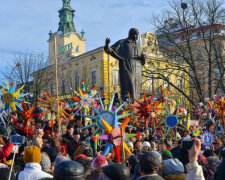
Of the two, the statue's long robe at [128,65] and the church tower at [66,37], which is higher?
the church tower at [66,37]

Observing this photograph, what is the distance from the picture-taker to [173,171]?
13.6ft

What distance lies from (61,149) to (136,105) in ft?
13.0

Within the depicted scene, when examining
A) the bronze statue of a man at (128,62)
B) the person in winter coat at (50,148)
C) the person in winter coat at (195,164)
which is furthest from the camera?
the bronze statue of a man at (128,62)

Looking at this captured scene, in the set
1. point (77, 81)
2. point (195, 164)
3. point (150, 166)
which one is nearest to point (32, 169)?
point (150, 166)

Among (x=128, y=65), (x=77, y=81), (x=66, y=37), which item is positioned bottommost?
(x=128, y=65)

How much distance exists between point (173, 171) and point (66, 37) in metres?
65.6

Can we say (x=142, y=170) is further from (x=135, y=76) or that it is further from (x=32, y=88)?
(x=32, y=88)

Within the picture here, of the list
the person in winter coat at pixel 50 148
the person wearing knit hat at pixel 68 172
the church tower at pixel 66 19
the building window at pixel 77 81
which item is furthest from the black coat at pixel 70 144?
the church tower at pixel 66 19

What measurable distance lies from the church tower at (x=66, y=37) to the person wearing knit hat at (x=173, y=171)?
52737mm

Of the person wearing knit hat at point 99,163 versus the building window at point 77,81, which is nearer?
the person wearing knit hat at point 99,163

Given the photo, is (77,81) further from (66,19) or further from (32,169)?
(66,19)

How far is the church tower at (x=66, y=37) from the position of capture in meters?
62.2

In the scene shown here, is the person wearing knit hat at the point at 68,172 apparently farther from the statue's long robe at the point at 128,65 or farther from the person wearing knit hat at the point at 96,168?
the statue's long robe at the point at 128,65

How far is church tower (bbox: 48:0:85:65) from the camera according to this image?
204 feet
